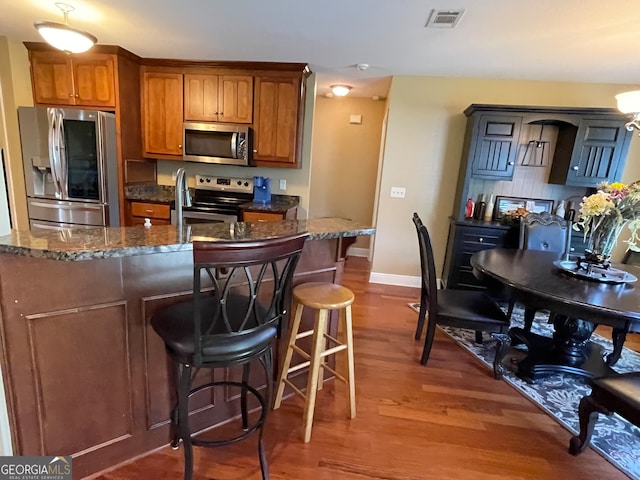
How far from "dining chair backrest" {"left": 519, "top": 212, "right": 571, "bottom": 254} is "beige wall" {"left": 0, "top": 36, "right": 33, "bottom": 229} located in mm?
5015

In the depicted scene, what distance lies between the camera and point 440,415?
200 cm

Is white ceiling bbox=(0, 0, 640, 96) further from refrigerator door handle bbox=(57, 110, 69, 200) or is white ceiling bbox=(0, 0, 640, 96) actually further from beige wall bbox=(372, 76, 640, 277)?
refrigerator door handle bbox=(57, 110, 69, 200)

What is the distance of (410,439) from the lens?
1.81 meters

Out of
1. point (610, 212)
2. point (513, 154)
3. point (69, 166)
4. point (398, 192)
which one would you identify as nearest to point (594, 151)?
point (513, 154)

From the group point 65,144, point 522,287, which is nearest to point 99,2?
point 65,144

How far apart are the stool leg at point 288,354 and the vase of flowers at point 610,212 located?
5.97ft

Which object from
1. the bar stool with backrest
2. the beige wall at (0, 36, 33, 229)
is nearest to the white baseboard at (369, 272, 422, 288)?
the bar stool with backrest

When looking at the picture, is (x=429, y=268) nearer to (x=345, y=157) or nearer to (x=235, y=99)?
(x=235, y=99)

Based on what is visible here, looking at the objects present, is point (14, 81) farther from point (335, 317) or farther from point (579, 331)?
point (579, 331)

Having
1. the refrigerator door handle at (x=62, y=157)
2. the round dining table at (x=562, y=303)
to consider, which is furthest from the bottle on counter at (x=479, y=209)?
the refrigerator door handle at (x=62, y=157)

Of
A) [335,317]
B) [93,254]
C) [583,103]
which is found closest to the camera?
[93,254]

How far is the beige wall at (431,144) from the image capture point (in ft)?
12.1

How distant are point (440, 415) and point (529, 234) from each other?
6.28ft

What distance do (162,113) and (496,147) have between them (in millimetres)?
3639
